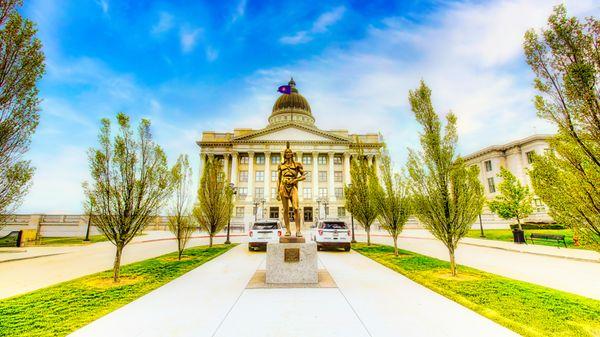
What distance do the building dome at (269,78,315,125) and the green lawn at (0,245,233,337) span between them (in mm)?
56227

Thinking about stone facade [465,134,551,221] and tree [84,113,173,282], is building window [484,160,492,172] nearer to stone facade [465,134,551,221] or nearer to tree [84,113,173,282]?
stone facade [465,134,551,221]

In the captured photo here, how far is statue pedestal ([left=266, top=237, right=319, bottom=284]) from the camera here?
7.98 m

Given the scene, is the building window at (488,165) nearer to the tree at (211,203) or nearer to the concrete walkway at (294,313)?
the tree at (211,203)

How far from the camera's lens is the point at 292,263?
809 centimetres

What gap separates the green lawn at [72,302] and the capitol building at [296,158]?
40.5 meters

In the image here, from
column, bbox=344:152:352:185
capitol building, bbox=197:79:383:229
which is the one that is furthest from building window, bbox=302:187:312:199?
column, bbox=344:152:352:185

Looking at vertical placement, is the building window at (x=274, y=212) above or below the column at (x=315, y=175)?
below

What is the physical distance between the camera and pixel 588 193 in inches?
202

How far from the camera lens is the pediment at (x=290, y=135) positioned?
174ft

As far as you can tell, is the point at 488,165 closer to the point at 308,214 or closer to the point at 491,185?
the point at 491,185

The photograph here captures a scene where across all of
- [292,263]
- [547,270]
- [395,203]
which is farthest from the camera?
[395,203]

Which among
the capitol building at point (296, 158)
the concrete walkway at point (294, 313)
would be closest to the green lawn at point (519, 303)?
the concrete walkway at point (294, 313)

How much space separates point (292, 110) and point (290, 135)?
45.3 ft

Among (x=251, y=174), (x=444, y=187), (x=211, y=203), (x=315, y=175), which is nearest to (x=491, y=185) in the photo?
(x=315, y=175)
